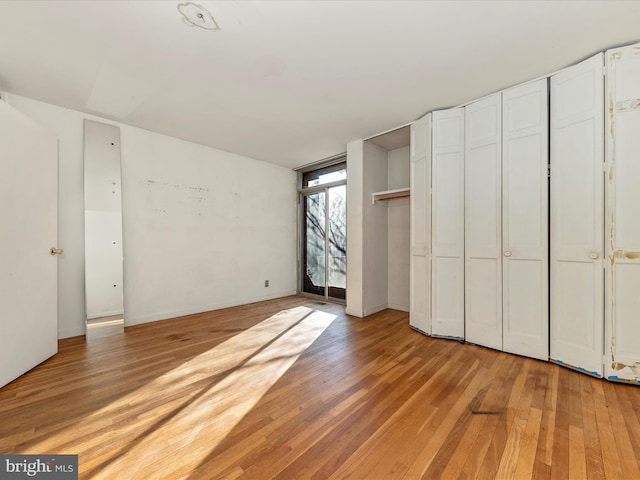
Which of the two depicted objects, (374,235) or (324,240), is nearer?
(374,235)

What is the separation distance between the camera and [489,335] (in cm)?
296

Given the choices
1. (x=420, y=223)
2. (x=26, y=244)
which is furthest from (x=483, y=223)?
(x=26, y=244)

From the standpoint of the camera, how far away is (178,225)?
4.25m

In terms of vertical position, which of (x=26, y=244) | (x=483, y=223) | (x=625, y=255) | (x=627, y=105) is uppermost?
(x=627, y=105)

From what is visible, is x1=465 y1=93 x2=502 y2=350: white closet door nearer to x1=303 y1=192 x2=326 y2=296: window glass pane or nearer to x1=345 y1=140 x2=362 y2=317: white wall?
x1=345 y1=140 x2=362 y2=317: white wall

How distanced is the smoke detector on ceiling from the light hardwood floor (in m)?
2.89

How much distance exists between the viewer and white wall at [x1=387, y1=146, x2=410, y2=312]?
454 centimetres

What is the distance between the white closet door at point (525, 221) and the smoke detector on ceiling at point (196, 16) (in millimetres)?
2999

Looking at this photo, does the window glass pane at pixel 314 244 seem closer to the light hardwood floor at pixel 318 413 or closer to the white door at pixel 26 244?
the light hardwood floor at pixel 318 413

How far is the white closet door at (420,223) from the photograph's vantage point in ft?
11.1

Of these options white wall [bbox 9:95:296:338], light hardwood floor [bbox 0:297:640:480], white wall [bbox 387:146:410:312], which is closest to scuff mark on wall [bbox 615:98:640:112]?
light hardwood floor [bbox 0:297:640:480]

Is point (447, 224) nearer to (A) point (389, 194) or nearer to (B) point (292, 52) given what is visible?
(A) point (389, 194)

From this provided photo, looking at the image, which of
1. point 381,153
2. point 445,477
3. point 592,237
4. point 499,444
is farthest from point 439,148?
point 445,477

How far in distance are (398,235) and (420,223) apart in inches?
44.7
